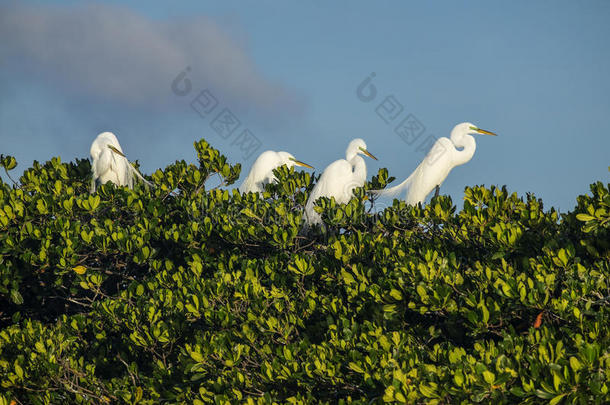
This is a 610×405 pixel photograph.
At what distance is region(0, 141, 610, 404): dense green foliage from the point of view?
473 centimetres

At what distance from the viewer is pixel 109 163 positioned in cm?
1245

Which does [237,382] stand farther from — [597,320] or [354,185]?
[354,185]

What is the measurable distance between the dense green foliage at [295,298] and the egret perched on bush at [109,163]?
105 inches

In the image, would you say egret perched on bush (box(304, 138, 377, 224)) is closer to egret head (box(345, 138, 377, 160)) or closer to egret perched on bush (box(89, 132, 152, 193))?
egret head (box(345, 138, 377, 160))

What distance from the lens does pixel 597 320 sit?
181 inches

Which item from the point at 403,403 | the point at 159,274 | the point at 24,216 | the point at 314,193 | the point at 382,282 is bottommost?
the point at 403,403

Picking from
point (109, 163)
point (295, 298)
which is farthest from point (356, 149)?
point (295, 298)

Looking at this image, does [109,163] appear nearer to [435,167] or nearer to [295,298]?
[435,167]

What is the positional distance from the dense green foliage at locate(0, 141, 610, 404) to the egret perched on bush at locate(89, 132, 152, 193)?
268 cm

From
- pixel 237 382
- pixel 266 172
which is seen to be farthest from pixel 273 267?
pixel 266 172

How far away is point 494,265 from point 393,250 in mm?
1280

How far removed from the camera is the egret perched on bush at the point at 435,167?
1100 centimetres

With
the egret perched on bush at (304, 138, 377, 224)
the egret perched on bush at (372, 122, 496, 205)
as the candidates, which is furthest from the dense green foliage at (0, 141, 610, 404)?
the egret perched on bush at (372, 122, 496, 205)

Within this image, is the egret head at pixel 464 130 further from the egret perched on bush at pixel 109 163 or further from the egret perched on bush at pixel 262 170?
the egret perched on bush at pixel 109 163
